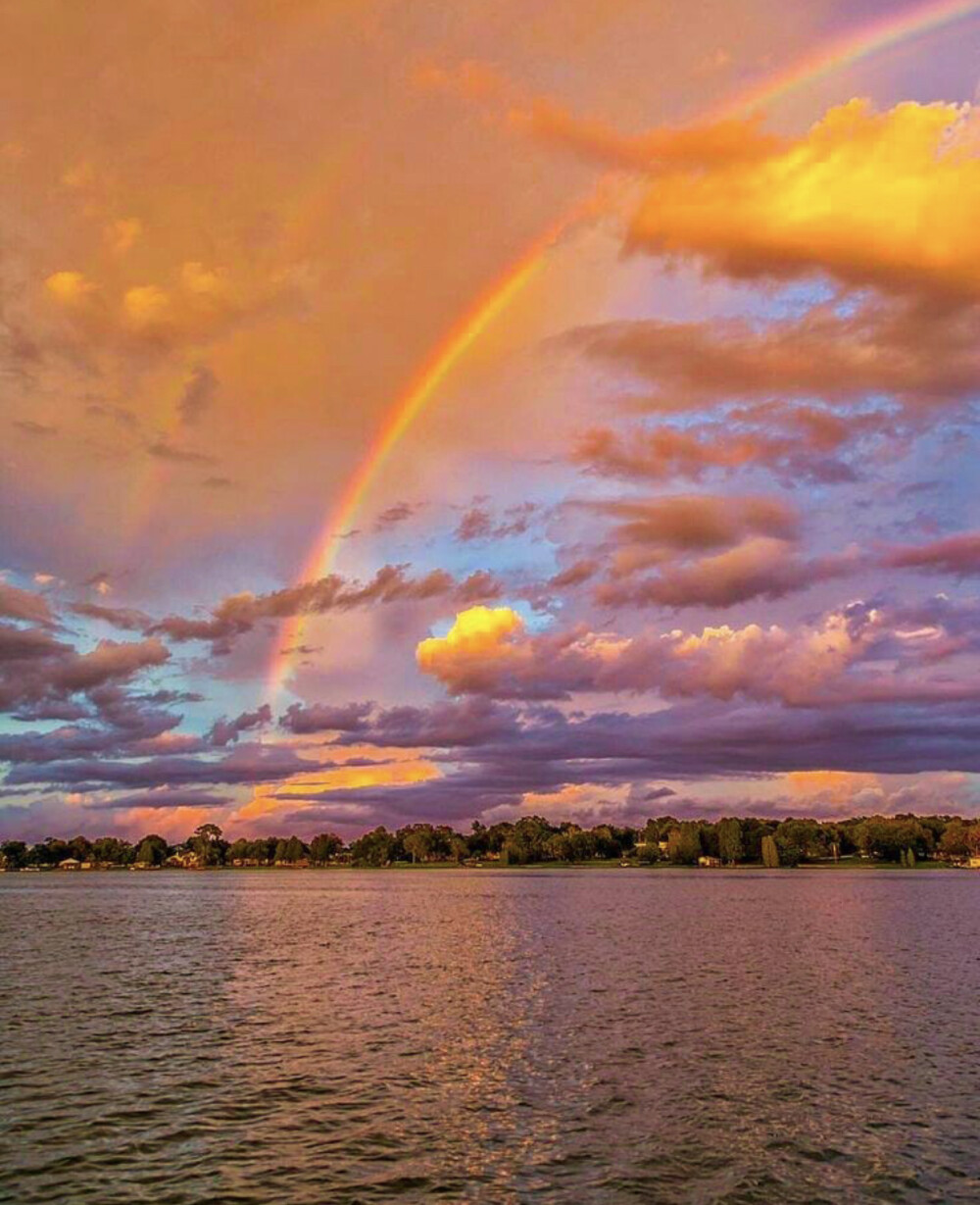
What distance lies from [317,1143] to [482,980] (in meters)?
43.2

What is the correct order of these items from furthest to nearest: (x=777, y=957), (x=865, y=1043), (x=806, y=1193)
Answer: (x=777, y=957), (x=865, y=1043), (x=806, y=1193)

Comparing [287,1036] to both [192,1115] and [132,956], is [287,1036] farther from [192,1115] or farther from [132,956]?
[132,956]

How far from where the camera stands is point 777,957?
292 ft

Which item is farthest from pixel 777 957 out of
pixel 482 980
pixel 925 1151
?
pixel 925 1151

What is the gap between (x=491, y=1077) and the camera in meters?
42.7

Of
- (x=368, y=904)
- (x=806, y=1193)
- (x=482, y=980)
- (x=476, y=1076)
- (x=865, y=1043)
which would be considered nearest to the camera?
(x=806, y=1193)

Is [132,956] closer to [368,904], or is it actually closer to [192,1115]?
[192,1115]

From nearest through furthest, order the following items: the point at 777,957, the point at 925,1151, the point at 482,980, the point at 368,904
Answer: the point at 925,1151
the point at 482,980
the point at 777,957
the point at 368,904

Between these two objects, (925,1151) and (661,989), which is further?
(661,989)

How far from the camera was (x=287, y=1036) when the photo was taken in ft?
170

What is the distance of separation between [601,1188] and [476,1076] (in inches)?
590

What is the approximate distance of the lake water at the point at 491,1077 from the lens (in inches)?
1175

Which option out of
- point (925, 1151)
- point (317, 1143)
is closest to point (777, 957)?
point (925, 1151)

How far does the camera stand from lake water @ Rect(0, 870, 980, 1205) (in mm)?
29844
